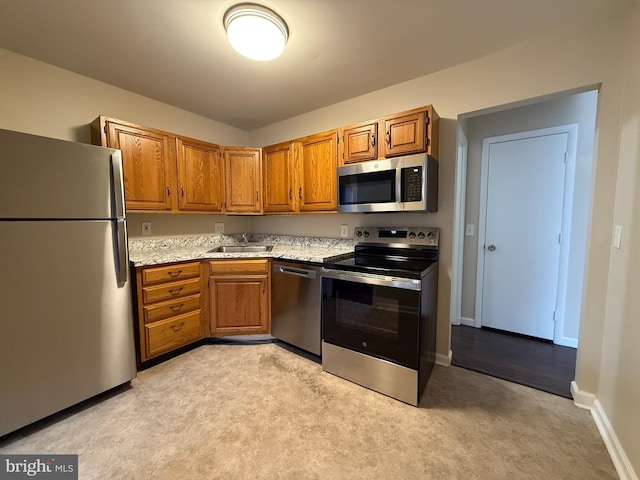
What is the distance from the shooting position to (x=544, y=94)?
69.7 inches

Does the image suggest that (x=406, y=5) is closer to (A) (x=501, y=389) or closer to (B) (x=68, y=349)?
(A) (x=501, y=389)

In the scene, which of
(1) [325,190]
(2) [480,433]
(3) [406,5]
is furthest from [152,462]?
(3) [406,5]

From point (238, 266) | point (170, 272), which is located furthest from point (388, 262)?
point (170, 272)

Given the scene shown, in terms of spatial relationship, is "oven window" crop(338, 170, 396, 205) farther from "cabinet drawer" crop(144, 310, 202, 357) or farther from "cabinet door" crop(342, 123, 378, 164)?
"cabinet drawer" crop(144, 310, 202, 357)

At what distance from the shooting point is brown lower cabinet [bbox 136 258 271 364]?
2.15m

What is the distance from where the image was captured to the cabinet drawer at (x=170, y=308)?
2.16 meters

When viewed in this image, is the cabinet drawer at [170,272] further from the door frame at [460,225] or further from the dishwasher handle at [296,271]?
the door frame at [460,225]

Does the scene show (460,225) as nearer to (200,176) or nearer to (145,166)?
(200,176)

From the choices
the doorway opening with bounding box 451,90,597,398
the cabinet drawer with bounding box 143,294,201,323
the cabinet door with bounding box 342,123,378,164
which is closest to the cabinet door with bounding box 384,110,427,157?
the cabinet door with bounding box 342,123,378,164

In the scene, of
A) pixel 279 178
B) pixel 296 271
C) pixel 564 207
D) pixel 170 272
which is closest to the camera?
pixel 170 272

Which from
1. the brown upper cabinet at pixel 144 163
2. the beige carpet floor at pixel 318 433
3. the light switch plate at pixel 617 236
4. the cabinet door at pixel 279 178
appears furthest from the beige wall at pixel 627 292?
the brown upper cabinet at pixel 144 163

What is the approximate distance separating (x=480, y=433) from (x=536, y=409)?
511mm

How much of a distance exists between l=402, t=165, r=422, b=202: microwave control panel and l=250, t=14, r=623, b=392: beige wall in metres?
0.39

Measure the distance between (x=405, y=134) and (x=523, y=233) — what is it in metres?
1.81
